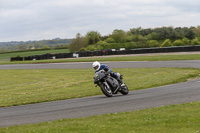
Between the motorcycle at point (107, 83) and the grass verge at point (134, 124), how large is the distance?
4759 millimetres

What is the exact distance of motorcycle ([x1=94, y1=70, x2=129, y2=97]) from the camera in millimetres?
15008

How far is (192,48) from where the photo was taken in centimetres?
4975

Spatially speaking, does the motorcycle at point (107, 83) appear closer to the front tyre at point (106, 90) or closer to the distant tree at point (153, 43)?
the front tyre at point (106, 90)

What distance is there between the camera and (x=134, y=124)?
8344 mm

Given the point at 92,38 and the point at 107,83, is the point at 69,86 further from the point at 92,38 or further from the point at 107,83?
the point at 92,38

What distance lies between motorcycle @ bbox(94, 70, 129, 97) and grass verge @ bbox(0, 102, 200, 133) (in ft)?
15.6

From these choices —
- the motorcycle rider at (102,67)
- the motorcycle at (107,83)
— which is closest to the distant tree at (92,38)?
the motorcycle rider at (102,67)

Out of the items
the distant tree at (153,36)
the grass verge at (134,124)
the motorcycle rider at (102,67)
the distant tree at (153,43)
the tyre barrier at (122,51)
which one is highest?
the distant tree at (153,36)

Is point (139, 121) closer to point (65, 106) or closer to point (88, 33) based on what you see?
point (65, 106)

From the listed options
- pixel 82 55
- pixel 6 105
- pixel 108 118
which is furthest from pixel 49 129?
pixel 82 55

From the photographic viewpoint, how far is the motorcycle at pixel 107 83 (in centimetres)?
1501

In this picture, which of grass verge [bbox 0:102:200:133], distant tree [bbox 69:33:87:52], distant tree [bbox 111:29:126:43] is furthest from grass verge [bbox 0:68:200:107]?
distant tree [bbox 111:29:126:43]

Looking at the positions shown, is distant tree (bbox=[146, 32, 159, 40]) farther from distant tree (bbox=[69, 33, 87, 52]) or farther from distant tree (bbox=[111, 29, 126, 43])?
distant tree (bbox=[69, 33, 87, 52])

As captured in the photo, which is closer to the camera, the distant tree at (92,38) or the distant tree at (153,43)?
the distant tree at (153,43)
